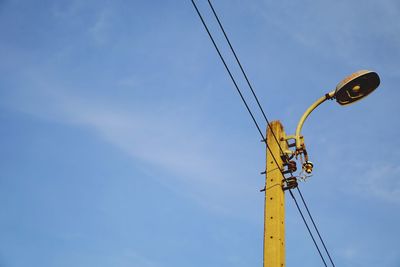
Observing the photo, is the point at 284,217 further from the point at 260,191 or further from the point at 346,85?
the point at 346,85

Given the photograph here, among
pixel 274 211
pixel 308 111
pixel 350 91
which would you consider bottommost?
pixel 274 211

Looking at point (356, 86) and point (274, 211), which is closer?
point (274, 211)

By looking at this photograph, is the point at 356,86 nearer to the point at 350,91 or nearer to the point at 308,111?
the point at 350,91

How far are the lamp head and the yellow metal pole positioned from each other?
115cm

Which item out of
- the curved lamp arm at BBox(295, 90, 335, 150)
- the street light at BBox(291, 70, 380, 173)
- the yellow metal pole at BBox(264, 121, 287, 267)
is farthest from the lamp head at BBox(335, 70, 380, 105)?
the yellow metal pole at BBox(264, 121, 287, 267)

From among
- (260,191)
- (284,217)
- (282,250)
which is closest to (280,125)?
(260,191)

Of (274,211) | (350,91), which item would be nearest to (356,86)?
(350,91)

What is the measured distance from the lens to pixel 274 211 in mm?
5109

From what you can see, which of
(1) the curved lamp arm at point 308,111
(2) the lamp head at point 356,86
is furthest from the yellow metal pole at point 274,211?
(2) the lamp head at point 356,86

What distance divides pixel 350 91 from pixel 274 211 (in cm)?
228

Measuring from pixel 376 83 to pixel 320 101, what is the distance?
2.84 ft

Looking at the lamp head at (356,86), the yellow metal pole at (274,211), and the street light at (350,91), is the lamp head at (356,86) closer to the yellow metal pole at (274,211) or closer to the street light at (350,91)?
the street light at (350,91)

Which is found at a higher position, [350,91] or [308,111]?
[350,91]

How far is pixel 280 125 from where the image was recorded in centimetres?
620
